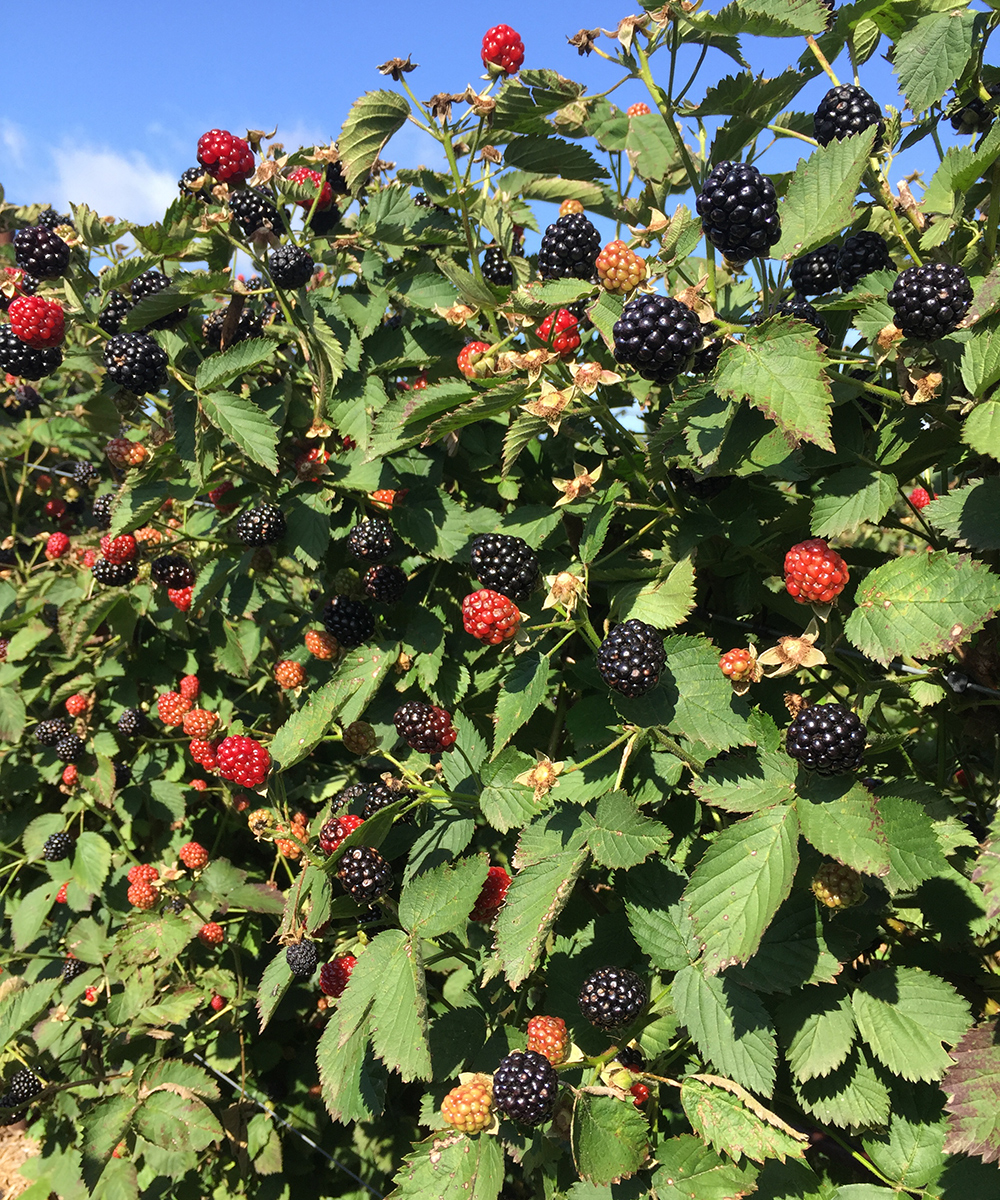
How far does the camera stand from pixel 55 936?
3.56 meters

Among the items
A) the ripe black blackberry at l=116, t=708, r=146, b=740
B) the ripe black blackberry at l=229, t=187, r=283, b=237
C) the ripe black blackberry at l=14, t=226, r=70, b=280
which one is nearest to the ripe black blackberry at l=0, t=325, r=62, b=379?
the ripe black blackberry at l=14, t=226, r=70, b=280

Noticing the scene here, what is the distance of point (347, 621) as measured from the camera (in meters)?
2.21

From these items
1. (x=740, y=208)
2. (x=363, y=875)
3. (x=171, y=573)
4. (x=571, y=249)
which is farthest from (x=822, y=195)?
(x=171, y=573)

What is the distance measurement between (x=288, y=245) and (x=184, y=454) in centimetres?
62

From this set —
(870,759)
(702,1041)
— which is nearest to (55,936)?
(702,1041)

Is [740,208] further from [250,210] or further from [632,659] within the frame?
[250,210]

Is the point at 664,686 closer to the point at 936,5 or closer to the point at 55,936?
the point at 936,5

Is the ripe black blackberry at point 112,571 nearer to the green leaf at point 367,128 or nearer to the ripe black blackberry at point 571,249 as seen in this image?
the green leaf at point 367,128

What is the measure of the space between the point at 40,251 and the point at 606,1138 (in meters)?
2.58

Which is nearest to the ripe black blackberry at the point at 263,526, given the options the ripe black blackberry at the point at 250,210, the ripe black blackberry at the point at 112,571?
the ripe black blackberry at the point at 250,210

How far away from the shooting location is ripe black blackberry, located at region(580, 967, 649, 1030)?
1.63 m

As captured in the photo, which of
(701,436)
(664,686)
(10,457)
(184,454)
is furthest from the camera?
(10,457)

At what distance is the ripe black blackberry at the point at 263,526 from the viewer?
2211mm

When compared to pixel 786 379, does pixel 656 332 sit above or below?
above
